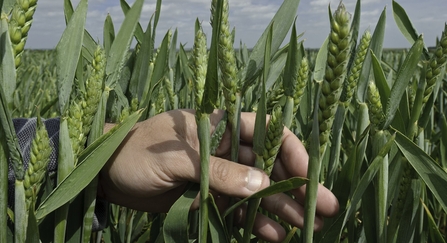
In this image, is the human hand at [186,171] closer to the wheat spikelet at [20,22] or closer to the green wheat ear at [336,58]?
the green wheat ear at [336,58]

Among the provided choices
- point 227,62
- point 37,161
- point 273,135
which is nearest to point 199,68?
point 227,62

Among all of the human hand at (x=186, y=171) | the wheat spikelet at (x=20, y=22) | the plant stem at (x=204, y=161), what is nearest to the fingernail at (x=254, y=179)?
the human hand at (x=186, y=171)

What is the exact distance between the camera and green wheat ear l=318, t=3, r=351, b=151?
1.68 feet

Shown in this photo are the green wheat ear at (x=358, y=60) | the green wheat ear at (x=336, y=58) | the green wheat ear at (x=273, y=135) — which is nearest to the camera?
the green wheat ear at (x=336, y=58)

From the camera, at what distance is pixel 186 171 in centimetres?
76

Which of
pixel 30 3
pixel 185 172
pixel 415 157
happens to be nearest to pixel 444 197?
pixel 415 157

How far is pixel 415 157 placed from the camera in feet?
2.25

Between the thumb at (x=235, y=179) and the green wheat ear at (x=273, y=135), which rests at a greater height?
the green wheat ear at (x=273, y=135)

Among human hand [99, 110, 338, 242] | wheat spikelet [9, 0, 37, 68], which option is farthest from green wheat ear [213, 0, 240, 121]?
wheat spikelet [9, 0, 37, 68]

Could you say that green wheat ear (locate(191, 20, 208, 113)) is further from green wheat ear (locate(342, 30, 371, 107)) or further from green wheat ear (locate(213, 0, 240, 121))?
green wheat ear (locate(342, 30, 371, 107))

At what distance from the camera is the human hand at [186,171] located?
2.41 feet

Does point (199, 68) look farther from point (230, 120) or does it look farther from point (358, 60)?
point (358, 60)

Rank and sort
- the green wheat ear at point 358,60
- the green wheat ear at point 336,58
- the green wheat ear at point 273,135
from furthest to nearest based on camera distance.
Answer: the green wheat ear at point 358,60, the green wheat ear at point 273,135, the green wheat ear at point 336,58

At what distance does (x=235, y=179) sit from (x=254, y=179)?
30 millimetres
